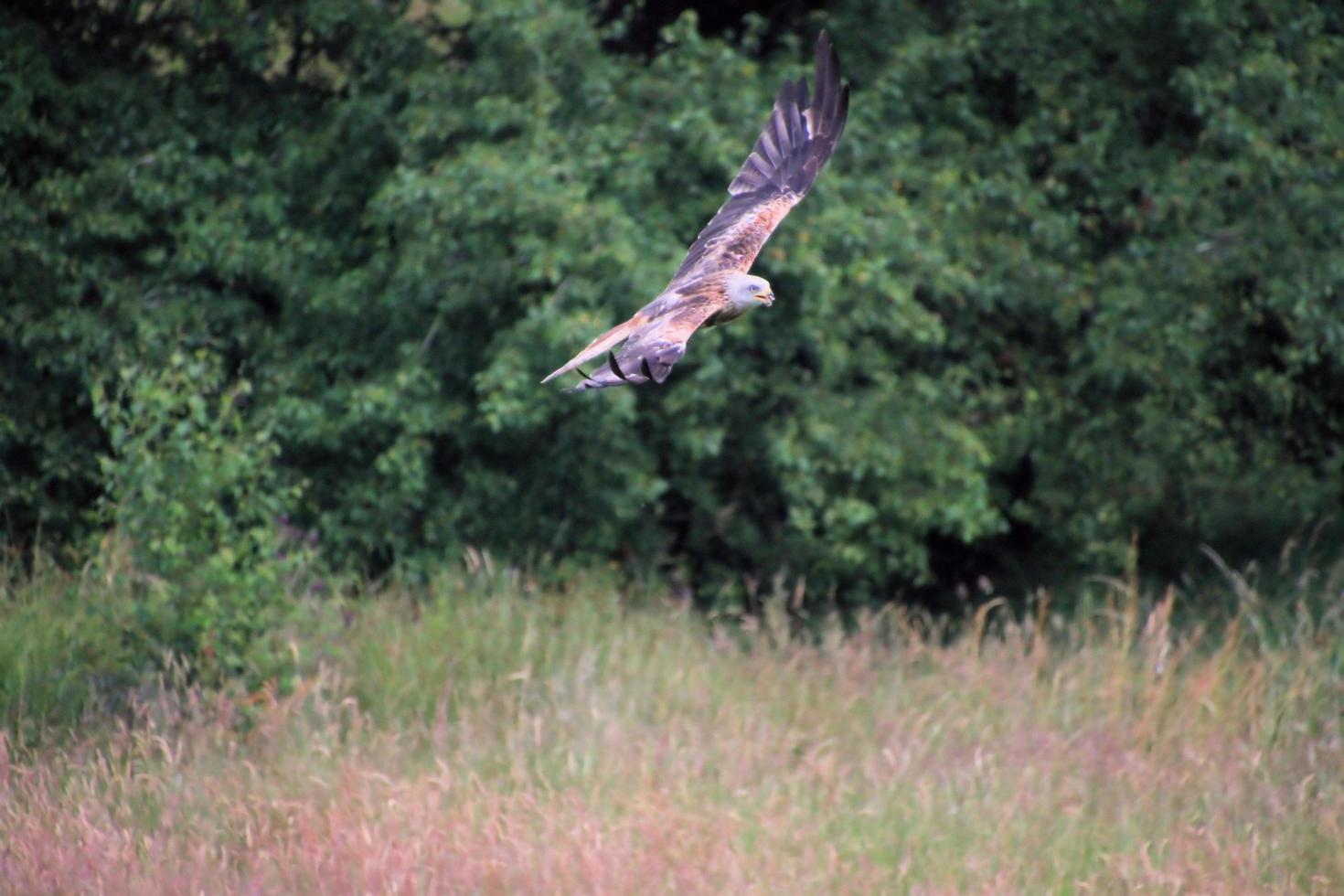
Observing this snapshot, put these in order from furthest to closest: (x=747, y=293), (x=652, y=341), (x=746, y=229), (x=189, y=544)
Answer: (x=746, y=229), (x=189, y=544), (x=747, y=293), (x=652, y=341)

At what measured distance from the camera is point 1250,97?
8266mm

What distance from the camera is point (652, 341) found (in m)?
4.57

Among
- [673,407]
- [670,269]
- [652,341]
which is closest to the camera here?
[652,341]

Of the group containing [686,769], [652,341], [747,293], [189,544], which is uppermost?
[747,293]

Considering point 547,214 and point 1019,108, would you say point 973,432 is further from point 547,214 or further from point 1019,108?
point 547,214

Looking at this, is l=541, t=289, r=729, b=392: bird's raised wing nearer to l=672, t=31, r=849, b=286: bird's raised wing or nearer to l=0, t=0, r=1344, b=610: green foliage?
l=672, t=31, r=849, b=286: bird's raised wing

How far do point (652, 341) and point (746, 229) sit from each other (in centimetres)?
169

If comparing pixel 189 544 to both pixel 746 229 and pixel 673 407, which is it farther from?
pixel 673 407

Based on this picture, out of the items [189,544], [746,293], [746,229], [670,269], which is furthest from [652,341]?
[670,269]

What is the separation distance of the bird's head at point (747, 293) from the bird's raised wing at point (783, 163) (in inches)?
24.3

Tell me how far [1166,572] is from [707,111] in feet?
15.0

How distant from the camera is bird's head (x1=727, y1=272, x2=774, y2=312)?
210 inches

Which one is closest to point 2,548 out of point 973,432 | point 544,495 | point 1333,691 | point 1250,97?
point 544,495

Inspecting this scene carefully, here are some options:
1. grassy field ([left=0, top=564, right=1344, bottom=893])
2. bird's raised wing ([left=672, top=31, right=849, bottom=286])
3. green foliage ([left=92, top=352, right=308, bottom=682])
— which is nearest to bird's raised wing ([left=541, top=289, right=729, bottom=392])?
bird's raised wing ([left=672, top=31, right=849, bottom=286])
